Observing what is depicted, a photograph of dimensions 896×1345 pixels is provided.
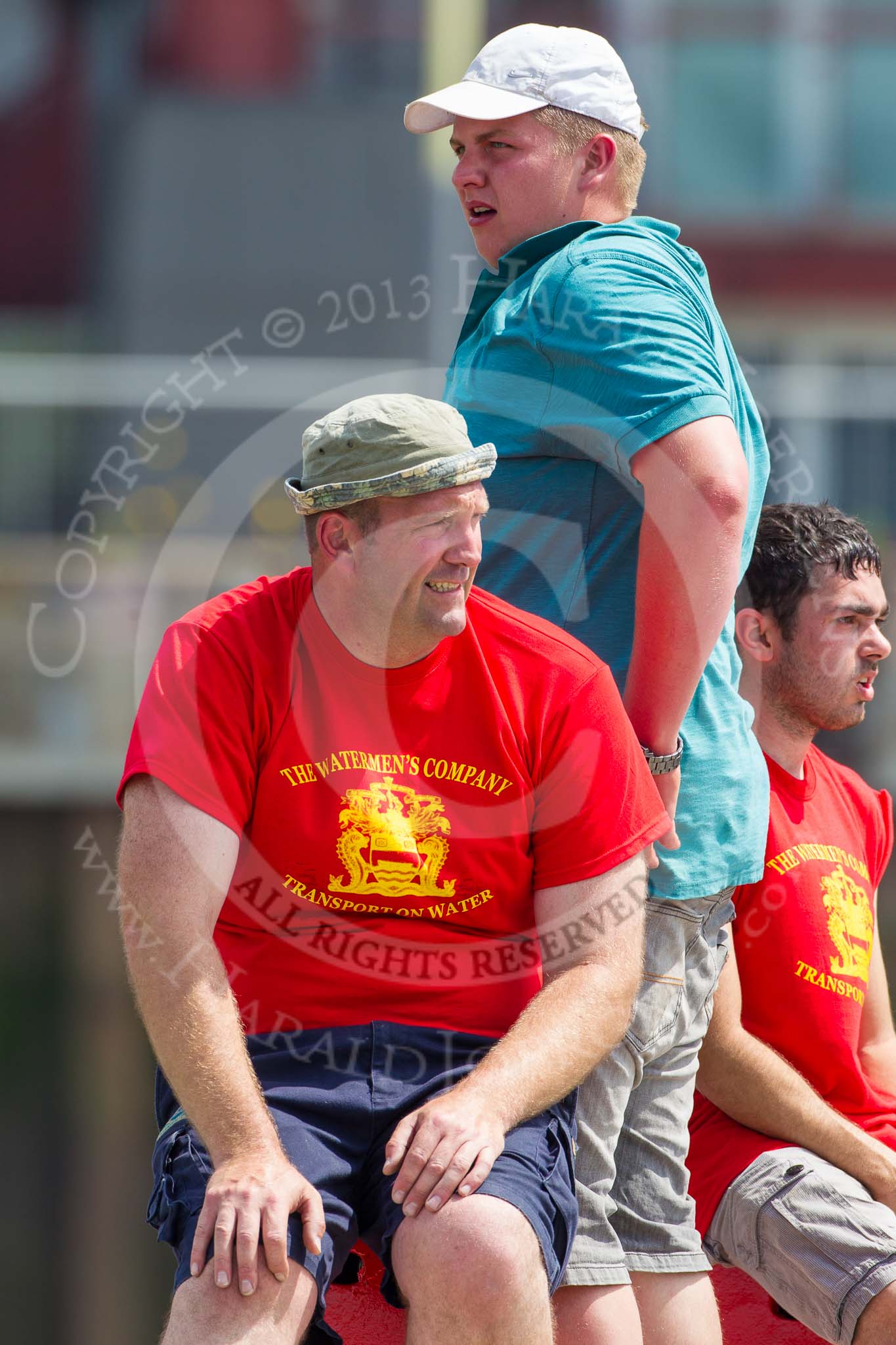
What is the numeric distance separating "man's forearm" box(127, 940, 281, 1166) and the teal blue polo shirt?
0.65 m

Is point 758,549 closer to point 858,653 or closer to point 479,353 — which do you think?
point 858,653

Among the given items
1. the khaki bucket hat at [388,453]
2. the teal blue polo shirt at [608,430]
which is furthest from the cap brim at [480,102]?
the khaki bucket hat at [388,453]

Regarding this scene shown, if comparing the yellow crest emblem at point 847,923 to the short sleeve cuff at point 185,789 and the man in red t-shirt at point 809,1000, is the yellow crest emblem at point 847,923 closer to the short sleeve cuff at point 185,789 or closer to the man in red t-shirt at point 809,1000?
the man in red t-shirt at point 809,1000

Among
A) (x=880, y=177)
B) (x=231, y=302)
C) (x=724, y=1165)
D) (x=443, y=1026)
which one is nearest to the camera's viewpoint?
(x=443, y=1026)

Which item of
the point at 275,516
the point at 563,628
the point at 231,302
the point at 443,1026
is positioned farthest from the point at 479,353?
the point at 231,302

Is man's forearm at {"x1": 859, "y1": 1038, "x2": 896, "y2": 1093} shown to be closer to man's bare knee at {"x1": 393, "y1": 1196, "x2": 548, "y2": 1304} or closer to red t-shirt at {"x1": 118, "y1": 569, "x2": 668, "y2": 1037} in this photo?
red t-shirt at {"x1": 118, "y1": 569, "x2": 668, "y2": 1037}

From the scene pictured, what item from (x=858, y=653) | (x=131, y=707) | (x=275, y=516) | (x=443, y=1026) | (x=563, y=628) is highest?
(x=563, y=628)

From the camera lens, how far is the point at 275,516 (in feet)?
26.6

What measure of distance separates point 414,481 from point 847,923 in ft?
3.86

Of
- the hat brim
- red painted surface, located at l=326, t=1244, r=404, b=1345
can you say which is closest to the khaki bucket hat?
the hat brim

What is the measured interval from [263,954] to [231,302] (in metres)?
9.35

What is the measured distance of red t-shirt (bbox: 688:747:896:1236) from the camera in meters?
2.56

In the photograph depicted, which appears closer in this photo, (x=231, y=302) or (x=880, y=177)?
(x=231, y=302)

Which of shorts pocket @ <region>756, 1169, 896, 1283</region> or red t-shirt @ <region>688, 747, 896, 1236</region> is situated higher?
red t-shirt @ <region>688, 747, 896, 1236</region>
